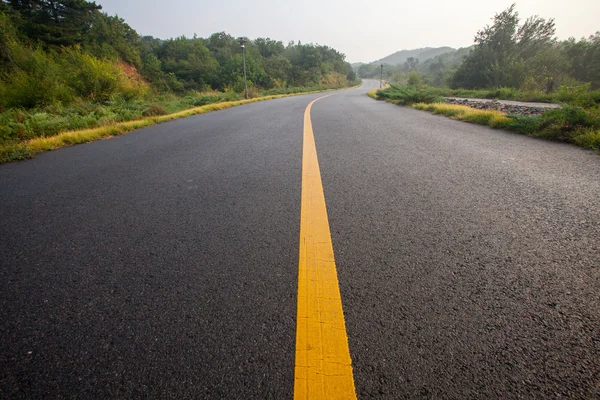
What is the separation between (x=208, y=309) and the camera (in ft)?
3.29

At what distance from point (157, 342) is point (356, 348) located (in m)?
0.69

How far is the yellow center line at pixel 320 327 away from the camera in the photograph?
28.9 inches

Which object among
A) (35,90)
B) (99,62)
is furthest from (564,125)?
(99,62)

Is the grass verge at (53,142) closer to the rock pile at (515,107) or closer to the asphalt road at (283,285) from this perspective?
the asphalt road at (283,285)

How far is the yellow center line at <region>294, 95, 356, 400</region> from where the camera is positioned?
2.40ft

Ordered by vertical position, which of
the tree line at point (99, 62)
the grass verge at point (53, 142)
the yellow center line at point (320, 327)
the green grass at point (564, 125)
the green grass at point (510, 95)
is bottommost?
the yellow center line at point (320, 327)

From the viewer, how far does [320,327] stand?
0.91 m

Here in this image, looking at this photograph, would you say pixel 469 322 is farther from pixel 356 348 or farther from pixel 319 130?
pixel 319 130

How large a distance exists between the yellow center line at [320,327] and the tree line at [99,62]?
11731 mm

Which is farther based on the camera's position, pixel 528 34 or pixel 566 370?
pixel 528 34

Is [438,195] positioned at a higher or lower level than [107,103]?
lower

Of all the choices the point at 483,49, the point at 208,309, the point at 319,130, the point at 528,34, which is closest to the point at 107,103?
the point at 319,130

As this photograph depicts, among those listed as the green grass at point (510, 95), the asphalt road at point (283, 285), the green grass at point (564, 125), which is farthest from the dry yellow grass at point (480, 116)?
the asphalt road at point (283, 285)

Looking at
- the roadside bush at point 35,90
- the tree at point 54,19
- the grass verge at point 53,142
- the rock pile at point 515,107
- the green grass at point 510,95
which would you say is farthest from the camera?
the tree at point 54,19
